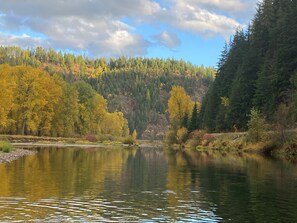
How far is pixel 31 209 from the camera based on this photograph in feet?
47.0

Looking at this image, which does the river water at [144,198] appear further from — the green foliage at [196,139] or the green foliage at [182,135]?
the green foliage at [182,135]

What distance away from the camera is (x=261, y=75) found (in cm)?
7188

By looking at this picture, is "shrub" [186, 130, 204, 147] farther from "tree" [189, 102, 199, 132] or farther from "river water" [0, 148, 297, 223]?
"river water" [0, 148, 297, 223]

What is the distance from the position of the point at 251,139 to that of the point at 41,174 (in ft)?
145

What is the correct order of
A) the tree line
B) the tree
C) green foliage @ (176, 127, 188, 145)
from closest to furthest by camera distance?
the tree line, green foliage @ (176, 127, 188, 145), the tree

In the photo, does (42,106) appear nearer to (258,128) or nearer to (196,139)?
(196,139)

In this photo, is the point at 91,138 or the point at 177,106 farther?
the point at 177,106

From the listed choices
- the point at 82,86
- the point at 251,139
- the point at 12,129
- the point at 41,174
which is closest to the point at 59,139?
the point at 12,129

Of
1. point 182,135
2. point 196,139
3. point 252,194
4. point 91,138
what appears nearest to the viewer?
point 252,194

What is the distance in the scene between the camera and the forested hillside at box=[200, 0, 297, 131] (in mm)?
66188

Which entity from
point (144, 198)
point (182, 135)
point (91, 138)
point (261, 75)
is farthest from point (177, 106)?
point (144, 198)

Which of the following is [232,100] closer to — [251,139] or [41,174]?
[251,139]

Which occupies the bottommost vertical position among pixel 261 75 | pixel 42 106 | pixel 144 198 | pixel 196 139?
pixel 144 198

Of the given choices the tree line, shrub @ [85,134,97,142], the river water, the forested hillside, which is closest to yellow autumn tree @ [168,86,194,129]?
the forested hillside
